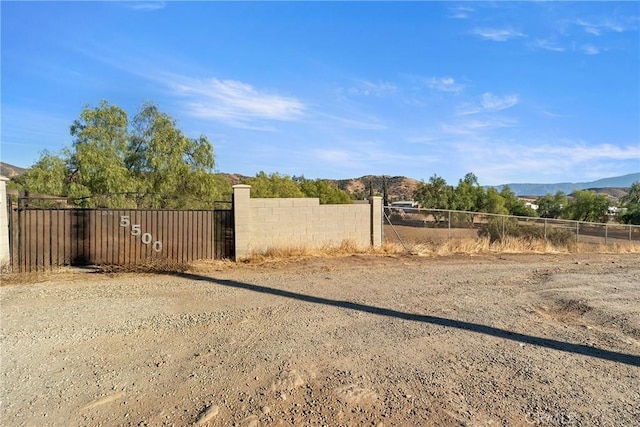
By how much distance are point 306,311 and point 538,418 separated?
412 cm

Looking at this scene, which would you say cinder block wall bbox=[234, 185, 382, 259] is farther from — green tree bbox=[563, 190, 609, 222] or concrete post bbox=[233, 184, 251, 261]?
green tree bbox=[563, 190, 609, 222]

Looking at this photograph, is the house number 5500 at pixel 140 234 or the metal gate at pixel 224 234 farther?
the metal gate at pixel 224 234

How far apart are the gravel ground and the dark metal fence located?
2160 mm

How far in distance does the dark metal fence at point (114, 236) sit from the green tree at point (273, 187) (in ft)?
52.7

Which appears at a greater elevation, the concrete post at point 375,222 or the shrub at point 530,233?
the concrete post at point 375,222

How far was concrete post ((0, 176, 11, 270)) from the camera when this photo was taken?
1073cm

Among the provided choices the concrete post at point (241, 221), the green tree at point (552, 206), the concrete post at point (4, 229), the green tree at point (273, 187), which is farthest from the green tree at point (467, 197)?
the concrete post at point (4, 229)

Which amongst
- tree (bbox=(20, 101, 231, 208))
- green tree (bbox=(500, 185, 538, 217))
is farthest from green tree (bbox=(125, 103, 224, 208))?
green tree (bbox=(500, 185, 538, 217))

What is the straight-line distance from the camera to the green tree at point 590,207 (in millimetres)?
48281

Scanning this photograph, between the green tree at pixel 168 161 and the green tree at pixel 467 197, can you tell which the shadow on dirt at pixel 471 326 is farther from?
the green tree at pixel 467 197

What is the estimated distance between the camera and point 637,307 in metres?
7.96

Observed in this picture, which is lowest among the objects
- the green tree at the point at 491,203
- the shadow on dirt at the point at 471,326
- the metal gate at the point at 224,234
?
the shadow on dirt at the point at 471,326

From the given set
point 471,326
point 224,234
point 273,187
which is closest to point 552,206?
point 273,187

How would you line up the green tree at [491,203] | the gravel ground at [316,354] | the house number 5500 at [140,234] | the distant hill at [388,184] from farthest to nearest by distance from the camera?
1. the distant hill at [388,184]
2. the green tree at [491,203]
3. the house number 5500 at [140,234]
4. the gravel ground at [316,354]
